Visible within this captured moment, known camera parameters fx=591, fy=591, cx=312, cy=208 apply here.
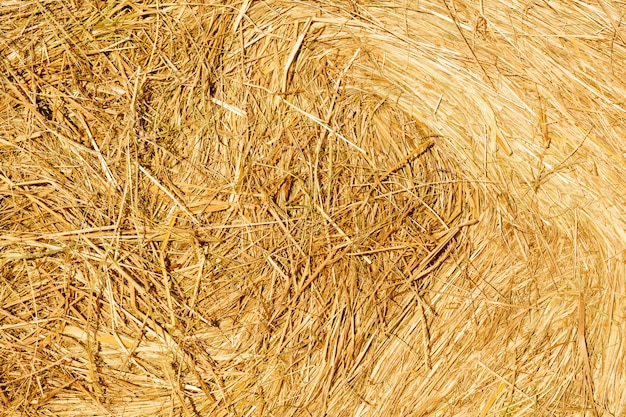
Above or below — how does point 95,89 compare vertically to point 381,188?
above

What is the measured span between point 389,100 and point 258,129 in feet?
1.25

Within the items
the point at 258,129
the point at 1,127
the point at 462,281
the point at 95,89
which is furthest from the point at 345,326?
the point at 1,127

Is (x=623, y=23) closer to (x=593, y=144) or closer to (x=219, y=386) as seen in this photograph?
(x=593, y=144)

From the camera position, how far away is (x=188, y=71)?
163cm

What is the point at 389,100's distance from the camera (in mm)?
1679

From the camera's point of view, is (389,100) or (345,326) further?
(389,100)

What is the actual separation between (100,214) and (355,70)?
80 centimetres

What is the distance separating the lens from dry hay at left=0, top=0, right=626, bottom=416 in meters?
1.56

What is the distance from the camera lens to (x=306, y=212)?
1582 mm

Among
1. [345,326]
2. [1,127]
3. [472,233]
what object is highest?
[1,127]

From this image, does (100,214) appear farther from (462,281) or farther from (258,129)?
(462,281)

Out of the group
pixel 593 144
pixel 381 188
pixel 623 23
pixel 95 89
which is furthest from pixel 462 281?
pixel 95 89

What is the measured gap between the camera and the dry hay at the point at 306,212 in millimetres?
1559

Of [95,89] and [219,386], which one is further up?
[95,89]
